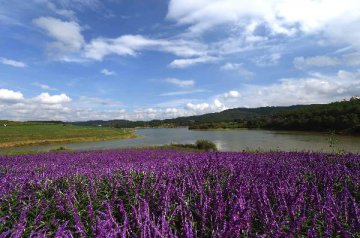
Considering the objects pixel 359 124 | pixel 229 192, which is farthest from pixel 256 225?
pixel 359 124

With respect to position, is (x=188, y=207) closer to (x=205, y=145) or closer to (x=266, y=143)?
(x=205, y=145)

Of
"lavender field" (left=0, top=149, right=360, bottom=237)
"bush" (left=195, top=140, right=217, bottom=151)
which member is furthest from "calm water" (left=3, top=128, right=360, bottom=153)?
"lavender field" (left=0, top=149, right=360, bottom=237)

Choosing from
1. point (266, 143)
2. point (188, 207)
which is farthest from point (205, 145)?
point (188, 207)

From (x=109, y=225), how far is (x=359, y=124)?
9083cm

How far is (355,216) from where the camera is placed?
10.9 ft

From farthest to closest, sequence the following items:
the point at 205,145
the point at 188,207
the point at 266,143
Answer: the point at 266,143 < the point at 205,145 < the point at 188,207

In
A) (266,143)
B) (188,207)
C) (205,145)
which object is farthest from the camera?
(266,143)

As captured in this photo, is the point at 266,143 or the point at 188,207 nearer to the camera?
the point at 188,207

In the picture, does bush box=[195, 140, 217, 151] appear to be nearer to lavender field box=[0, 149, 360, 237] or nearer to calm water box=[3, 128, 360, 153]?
calm water box=[3, 128, 360, 153]

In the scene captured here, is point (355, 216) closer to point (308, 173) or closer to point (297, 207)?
point (297, 207)

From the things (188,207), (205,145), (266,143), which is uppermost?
(188,207)

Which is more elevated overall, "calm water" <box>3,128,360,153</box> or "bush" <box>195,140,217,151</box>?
"bush" <box>195,140,217,151</box>

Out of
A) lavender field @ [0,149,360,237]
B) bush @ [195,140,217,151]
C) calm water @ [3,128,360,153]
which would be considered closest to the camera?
lavender field @ [0,149,360,237]

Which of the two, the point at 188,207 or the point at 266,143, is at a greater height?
the point at 188,207
